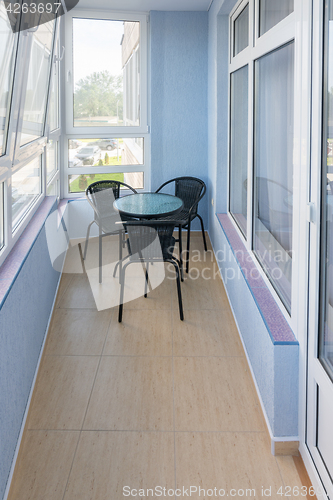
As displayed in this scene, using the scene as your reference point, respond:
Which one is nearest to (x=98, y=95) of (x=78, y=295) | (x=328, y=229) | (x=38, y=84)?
(x=38, y=84)

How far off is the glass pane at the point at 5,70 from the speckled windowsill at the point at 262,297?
1.65 meters

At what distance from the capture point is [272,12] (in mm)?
2596

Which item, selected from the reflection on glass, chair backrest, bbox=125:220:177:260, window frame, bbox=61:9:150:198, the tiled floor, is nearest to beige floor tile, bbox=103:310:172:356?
the tiled floor

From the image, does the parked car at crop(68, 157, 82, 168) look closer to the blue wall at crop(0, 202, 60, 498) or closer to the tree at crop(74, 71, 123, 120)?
the tree at crop(74, 71, 123, 120)

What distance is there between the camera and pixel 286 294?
2344mm

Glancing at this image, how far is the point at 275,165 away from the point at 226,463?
5.38 ft

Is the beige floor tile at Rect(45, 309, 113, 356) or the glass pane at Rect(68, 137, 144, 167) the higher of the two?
the glass pane at Rect(68, 137, 144, 167)

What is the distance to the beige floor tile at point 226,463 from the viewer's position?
1.95m

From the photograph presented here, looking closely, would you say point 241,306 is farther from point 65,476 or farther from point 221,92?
point 221,92

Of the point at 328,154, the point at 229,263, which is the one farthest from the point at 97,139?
the point at 328,154

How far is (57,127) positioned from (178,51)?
1705mm

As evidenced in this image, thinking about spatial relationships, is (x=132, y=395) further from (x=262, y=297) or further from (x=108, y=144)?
(x=108, y=144)

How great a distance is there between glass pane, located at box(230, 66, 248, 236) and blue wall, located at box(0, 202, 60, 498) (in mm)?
1708

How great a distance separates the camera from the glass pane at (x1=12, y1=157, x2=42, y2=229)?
291cm
